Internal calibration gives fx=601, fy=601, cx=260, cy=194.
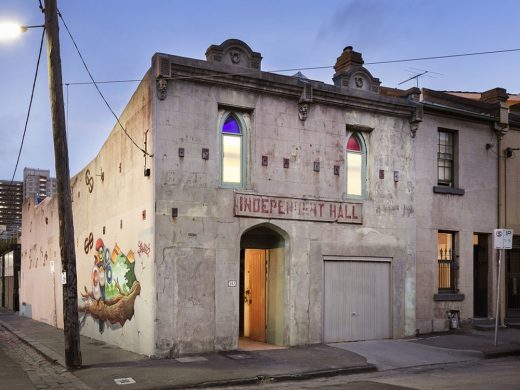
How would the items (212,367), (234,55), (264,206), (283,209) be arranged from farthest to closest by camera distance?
(283,209)
(234,55)
(264,206)
(212,367)

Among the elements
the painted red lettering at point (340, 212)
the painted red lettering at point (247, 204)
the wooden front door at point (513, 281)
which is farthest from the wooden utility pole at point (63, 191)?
the wooden front door at point (513, 281)

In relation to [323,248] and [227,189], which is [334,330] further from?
[227,189]

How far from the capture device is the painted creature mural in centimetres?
1520

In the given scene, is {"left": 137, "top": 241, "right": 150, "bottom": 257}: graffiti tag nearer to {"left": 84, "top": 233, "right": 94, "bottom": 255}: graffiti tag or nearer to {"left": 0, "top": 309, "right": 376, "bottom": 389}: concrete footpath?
{"left": 0, "top": 309, "right": 376, "bottom": 389}: concrete footpath

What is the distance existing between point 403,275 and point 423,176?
3055 millimetres

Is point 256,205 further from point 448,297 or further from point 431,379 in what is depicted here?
point 448,297

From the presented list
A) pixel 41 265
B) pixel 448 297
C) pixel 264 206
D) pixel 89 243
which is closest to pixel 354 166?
pixel 264 206

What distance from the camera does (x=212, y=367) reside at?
12.2 meters

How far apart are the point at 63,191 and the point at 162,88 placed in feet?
11.0

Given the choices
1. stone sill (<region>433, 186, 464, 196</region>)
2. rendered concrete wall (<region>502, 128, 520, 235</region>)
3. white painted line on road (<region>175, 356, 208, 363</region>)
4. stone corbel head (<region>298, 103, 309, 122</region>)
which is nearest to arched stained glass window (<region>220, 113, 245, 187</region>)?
stone corbel head (<region>298, 103, 309, 122</region>)

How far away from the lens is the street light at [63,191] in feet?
40.2

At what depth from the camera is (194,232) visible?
46.2 feet

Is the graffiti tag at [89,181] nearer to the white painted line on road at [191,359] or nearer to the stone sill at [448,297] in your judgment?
the white painted line on road at [191,359]

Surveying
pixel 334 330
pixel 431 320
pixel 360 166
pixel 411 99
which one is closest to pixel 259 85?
pixel 360 166
